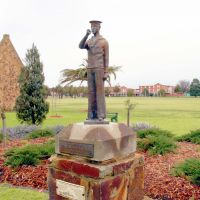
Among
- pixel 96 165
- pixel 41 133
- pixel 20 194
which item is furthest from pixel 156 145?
pixel 41 133

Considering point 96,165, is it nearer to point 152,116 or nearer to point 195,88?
point 152,116

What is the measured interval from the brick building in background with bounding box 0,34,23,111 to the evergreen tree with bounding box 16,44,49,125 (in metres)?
14.6

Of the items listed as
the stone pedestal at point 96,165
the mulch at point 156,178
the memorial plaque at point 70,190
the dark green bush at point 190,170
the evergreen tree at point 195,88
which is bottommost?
the mulch at point 156,178

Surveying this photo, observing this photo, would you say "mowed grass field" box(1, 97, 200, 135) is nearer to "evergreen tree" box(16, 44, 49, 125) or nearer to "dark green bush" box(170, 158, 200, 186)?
"evergreen tree" box(16, 44, 49, 125)

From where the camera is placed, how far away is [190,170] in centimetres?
732

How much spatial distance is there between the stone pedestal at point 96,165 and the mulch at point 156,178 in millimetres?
1341

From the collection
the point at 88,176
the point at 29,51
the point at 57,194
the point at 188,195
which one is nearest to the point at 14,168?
the point at 57,194

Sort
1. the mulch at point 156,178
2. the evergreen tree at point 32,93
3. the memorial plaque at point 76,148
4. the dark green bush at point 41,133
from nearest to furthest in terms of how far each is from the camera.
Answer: the memorial plaque at point 76,148 < the mulch at point 156,178 < the dark green bush at point 41,133 < the evergreen tree at point 32,93

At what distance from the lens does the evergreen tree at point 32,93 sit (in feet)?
62.9

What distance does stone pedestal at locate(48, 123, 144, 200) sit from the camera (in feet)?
15.9

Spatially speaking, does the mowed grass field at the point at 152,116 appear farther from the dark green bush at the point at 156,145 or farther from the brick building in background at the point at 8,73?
the dark green bush at the point at 156,145

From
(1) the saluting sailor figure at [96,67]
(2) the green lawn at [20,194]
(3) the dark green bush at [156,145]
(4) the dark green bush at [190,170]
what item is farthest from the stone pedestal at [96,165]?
(3) the dark green bush at [156,145]

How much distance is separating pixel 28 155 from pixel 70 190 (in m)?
3.73

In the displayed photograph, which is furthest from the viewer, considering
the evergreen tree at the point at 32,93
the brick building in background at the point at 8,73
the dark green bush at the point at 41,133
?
the brick building in background at the point at 8,73
